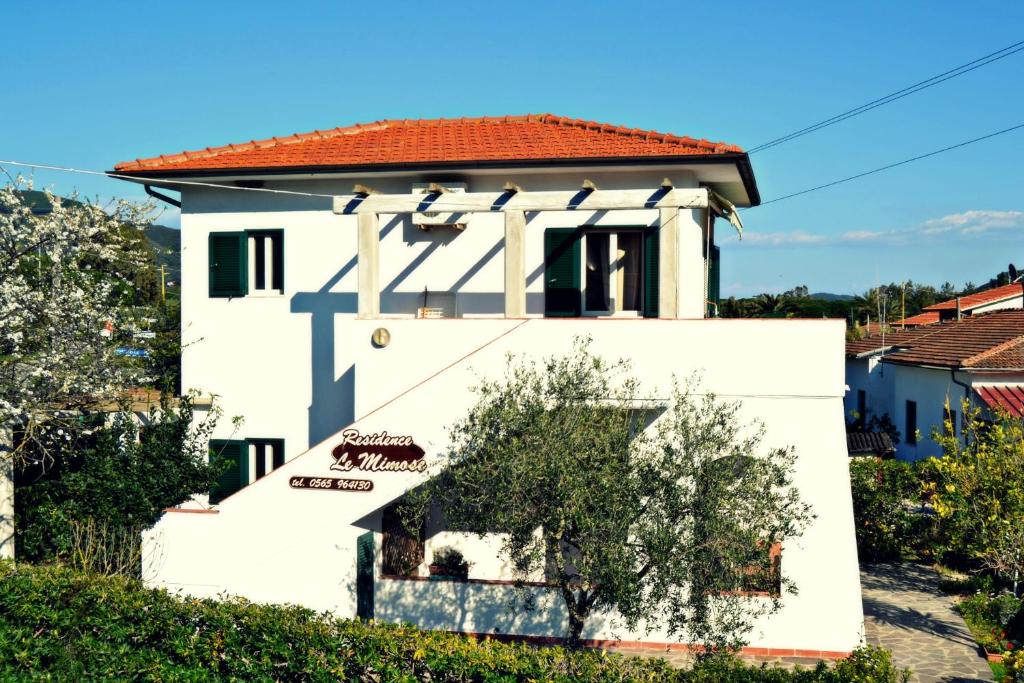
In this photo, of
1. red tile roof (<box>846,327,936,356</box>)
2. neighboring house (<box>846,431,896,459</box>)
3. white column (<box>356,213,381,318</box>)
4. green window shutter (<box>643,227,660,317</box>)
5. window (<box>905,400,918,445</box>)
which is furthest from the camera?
red tile roof (<box>846,327,936,356</box>)

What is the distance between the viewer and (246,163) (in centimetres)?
1900

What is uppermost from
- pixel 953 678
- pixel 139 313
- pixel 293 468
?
pixel 139 313

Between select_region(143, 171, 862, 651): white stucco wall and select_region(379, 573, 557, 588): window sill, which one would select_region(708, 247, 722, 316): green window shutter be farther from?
select_region(379, 573, 557, 588): window sill

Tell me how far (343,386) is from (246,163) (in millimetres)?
4951

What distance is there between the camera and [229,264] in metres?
19.2

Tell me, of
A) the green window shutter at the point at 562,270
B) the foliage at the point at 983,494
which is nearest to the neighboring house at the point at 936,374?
the foliage at the point at 983,494

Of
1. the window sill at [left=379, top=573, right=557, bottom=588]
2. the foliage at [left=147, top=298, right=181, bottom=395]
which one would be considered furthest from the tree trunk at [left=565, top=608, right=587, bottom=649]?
the foliage at [left=147, top=298, right=181, bottom=395]

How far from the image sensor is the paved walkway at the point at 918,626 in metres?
14.1

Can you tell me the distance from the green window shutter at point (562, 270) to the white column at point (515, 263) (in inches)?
80.4

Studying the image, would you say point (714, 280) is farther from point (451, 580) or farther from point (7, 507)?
point (7, 507)

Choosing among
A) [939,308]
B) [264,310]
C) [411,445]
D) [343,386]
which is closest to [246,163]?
[264,310]

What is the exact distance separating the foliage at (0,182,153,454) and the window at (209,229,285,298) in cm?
252

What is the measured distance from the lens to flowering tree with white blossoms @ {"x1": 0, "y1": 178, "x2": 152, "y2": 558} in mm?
15383

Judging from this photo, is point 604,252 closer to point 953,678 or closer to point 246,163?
point 246,163
